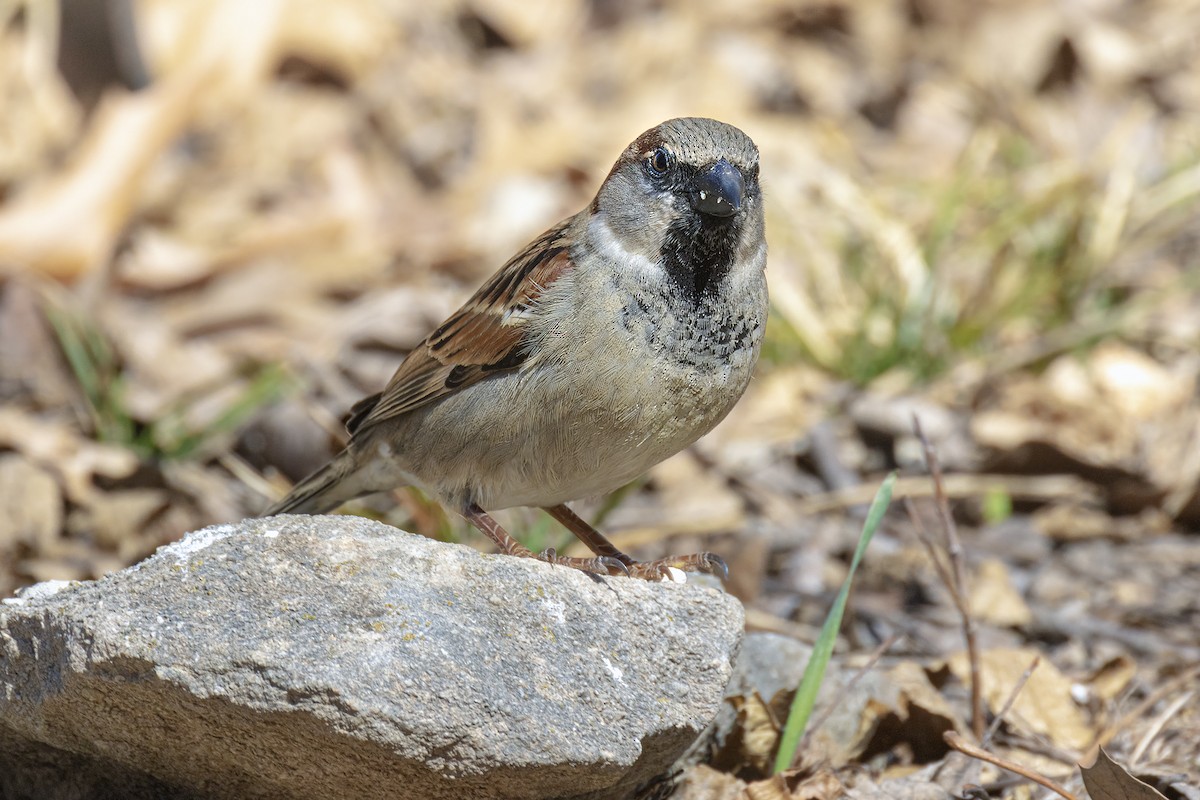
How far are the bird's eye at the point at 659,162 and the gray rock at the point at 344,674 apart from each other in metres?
1.13

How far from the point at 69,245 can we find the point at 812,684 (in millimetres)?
4962

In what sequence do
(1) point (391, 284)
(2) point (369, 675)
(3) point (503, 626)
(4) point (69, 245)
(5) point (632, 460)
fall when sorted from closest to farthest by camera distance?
(2) point (369, 675) < (3) point (503, 626) < (5) point (632, 460) < (4) point (69, 245) < (1) point (391, 284)

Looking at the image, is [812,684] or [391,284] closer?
[812,684]

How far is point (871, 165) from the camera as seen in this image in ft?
28.6

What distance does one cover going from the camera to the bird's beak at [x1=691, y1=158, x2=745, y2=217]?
339cm

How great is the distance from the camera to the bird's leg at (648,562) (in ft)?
11.3

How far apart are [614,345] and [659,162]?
540 millimetres

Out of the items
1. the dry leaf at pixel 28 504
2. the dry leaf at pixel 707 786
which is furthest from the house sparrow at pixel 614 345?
the dry leaf at pixel 28 504

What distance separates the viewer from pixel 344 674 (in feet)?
8.32

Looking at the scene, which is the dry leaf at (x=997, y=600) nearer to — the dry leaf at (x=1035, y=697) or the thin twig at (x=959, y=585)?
the dry leaf at (x=1035, y=697)

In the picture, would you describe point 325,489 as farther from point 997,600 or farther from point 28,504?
point 997,600

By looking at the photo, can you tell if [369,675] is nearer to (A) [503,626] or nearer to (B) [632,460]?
(A) [503,626]

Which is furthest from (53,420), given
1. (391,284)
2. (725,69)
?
(725,69)

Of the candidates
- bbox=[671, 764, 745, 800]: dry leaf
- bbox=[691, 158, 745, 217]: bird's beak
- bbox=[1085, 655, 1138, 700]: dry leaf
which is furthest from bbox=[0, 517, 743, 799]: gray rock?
bbox=[1085, 655, 1138, 700]: dry leaf
